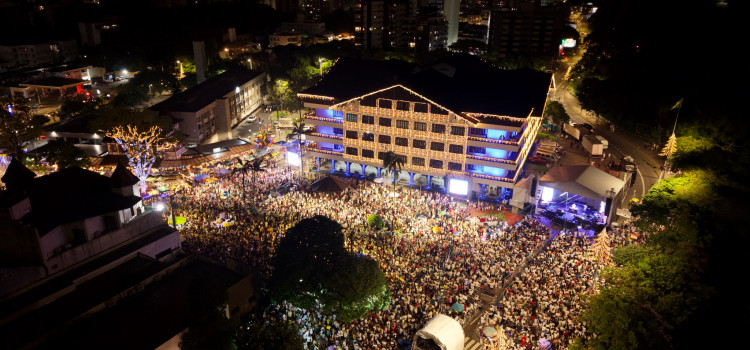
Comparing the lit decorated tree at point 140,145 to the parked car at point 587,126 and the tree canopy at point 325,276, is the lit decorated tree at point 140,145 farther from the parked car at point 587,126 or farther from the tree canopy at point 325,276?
the parked car at point 587,126

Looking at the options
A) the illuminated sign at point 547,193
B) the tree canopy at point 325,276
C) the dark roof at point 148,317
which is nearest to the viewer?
the dark roof at point 148,317

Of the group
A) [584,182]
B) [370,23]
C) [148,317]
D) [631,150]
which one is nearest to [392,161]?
[584,182]

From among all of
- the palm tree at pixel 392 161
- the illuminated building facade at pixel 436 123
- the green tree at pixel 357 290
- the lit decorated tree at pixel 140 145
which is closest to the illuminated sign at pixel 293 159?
the illuminated building facade at pixel 436 123

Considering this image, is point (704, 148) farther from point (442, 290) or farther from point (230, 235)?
point (230, 235)

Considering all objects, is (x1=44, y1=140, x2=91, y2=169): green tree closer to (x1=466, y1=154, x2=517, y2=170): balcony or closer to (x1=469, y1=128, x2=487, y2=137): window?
(x1=466, y1=154, x2=517, y2=170): balcony

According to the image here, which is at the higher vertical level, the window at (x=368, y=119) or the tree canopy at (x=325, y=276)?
the window at (x=368, y=119)

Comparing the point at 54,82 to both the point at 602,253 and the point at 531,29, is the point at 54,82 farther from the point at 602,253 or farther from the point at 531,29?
the point at 531,29

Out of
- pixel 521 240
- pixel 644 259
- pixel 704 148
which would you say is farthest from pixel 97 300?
pixel 704 148

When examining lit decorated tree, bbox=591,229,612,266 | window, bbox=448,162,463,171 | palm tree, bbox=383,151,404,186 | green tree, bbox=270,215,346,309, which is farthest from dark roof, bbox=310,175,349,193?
lit decorated tree, bbox=591,229,612,266
